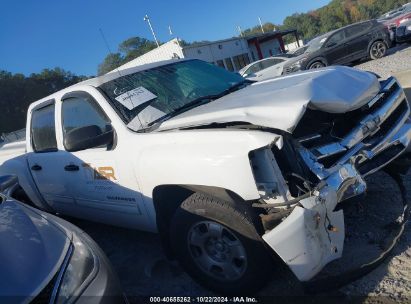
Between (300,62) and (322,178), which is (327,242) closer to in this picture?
(322,178)

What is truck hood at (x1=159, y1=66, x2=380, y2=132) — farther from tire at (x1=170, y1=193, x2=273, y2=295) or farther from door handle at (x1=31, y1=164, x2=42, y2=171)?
door handle at (x1=31, y1=164, x2=42, y2=171)

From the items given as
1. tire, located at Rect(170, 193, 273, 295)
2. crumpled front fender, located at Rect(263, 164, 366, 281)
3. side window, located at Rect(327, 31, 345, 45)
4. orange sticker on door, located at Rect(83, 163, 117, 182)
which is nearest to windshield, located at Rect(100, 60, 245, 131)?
orange sticker on door, located at Rect(83, 163, 117, 182)

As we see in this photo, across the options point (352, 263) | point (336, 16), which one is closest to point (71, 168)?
point (352, 263)

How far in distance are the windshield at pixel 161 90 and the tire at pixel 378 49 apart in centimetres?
1299

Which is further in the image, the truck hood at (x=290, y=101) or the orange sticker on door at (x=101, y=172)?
the orange sticker on door at (x=101, y=172)

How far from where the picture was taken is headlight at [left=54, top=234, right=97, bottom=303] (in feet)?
6.16

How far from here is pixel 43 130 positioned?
4.54 m

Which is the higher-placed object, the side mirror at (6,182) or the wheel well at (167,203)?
the side mirror at (6,182)

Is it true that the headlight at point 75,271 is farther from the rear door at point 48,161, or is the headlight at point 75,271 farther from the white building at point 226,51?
the white building at point 226,51

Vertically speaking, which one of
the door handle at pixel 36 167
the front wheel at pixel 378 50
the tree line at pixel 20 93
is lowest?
the front wheel at pixel 378 50

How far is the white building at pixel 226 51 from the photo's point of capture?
2810 centimetres

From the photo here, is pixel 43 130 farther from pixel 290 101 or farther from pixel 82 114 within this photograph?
pixel 290 101

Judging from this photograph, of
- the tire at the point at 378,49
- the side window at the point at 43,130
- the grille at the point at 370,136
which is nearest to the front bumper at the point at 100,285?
the grille at the point at 370,136

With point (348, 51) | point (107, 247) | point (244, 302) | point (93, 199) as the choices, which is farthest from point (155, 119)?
point (348, 51)
